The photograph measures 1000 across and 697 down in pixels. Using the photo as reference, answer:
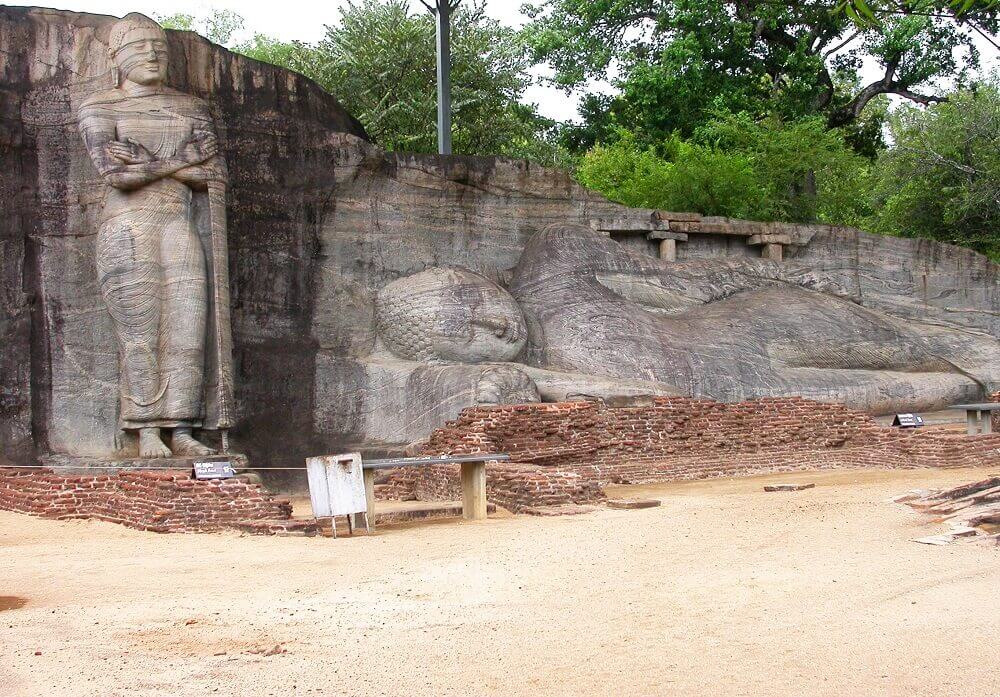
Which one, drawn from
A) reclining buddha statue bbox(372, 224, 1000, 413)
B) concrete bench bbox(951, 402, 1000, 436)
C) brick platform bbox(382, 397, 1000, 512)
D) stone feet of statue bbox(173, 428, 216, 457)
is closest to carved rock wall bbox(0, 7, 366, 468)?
stone feet of statue bbox(173, 428, 216, 457)

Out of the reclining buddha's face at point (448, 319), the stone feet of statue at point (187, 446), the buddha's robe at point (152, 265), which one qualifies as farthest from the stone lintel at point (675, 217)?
the stone feet of statue at point (187, 446)

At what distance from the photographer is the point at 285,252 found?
12.7 metres

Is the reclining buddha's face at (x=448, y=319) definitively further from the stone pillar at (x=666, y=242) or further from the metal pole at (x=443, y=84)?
the metal pole at (x=443, y=84)

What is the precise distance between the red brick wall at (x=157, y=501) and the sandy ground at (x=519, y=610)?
11.3 inches

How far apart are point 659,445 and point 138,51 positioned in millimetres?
6055

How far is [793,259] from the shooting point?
1584 cm


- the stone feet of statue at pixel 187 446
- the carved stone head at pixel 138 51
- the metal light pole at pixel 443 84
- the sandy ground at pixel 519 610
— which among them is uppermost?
the metal light pole at pixel 443 84

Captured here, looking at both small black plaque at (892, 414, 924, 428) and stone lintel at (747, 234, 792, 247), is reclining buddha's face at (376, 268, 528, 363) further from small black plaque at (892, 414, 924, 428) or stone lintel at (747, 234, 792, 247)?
stone lintel at (747, 234, 792, 247)

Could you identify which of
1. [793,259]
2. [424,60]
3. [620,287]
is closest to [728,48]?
[424,60]

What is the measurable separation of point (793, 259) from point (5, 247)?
9.25m

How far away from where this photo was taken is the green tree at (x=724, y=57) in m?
25.4

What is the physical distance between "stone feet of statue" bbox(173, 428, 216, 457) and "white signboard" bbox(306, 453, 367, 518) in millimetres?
2419

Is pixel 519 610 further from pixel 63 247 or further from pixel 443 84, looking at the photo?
pixel 443 84

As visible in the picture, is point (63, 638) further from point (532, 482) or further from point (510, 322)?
point (510, 322)
